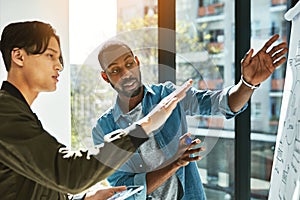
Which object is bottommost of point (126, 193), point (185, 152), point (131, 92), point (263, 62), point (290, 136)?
point (126, 193)

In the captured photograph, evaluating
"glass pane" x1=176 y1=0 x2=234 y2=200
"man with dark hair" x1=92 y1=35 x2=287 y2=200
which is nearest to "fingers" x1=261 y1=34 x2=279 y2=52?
"man with dark hair" x1=92 y1=35 x2=287 y2=200

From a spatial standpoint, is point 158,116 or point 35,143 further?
point 158,116

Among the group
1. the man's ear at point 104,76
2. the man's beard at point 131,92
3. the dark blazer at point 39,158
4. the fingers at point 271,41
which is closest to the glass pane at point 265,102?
the fingers at point 271,41

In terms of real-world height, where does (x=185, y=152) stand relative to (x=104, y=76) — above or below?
below

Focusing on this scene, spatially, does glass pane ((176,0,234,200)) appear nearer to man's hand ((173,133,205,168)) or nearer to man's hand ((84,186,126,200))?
man's hand ((173,133,205,168))

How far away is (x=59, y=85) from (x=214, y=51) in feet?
2.43

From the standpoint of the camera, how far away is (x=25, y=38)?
187 cm

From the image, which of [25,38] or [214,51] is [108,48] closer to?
[25,38]

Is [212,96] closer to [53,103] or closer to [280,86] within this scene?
[280,86]

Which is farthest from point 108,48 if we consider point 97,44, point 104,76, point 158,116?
point 158,116

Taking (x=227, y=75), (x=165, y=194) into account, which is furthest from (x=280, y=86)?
(x=165, y=194)

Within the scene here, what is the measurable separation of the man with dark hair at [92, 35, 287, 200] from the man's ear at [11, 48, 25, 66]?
32 cm

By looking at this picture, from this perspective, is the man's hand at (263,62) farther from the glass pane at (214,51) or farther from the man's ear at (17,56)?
the man's ear at (17,56)

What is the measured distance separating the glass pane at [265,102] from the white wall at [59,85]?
86 centimetres
